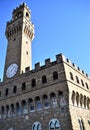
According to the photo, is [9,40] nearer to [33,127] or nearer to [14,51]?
[14,51]

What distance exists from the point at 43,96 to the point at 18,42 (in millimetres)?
12484

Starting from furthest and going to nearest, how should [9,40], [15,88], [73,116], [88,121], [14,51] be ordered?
[9,40] → [14,51] → [15,88] → [88,121] → [73,116]

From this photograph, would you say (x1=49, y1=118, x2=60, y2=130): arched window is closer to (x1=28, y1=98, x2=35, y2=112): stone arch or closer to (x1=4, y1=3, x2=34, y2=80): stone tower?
(x1=28, y1=98, x2=35, y2=112): stone arch

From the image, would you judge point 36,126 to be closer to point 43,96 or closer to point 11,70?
point 43,96

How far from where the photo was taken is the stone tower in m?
26.1

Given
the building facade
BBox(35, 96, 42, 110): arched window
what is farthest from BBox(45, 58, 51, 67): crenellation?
BBox(35, 96, 42, 110): arched window

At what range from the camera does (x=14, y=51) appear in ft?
91.5

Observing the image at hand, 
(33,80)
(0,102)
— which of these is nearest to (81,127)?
(33,80)

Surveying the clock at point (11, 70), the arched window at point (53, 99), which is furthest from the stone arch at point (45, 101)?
the clock at point (11, 70)

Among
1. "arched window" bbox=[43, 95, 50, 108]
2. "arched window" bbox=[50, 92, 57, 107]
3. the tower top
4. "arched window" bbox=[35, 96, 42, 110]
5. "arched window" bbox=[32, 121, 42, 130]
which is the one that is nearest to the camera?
"arched window" bbox=[50, 92, 57, 107]

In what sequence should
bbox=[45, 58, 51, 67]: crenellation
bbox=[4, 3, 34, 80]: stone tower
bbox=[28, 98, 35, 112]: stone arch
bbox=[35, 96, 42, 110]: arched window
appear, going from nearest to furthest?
bbox=[35, 96, 42, 110]: arched window < bbox=[28, 98, 35, 112]: stone arch < bbox=[45, 58, 51, 67]: crenellation < bbox=[4, 3, 34, 80]: stone tower

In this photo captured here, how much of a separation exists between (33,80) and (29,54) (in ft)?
26.3

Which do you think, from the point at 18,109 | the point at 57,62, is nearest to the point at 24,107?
the point at 18,109

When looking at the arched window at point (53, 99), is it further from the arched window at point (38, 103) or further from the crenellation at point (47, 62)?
the crenellation at point (47, 62)
